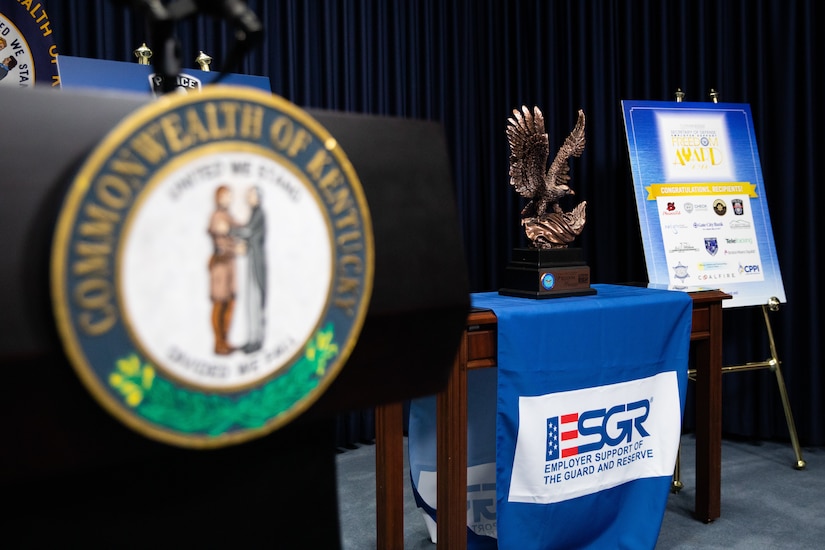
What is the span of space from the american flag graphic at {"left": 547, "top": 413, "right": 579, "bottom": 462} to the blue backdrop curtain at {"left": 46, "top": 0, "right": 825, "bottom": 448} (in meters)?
1.27

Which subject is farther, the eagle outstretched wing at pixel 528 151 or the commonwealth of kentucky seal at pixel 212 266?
the eagle outstretched wing at pixel 528 151

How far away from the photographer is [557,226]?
2080mm

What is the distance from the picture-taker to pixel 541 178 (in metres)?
2.10

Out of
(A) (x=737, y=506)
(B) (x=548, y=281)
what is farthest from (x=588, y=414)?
(A) (x=737, y=506)

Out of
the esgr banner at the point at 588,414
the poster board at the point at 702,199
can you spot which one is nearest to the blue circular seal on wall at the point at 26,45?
the esgr banner at the point at 588,414

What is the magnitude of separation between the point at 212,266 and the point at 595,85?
3086mm

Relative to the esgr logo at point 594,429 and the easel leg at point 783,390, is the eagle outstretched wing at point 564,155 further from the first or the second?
the easel leg at point 783,390

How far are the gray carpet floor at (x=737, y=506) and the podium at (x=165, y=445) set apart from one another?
1523 mm

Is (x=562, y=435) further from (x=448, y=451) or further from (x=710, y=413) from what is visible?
(x=710, y=413)

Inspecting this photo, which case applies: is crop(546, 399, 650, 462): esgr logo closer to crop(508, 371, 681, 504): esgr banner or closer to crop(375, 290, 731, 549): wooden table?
crop(508, 371, 681, 504): esgr banner

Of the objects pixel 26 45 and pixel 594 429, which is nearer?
pixel 594 429

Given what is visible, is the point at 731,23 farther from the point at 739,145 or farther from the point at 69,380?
the point at 69,380

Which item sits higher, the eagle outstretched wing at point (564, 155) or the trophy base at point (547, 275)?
the eagle outstretched wing at point (564, 155)

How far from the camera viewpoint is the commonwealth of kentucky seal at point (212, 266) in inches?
14.5
